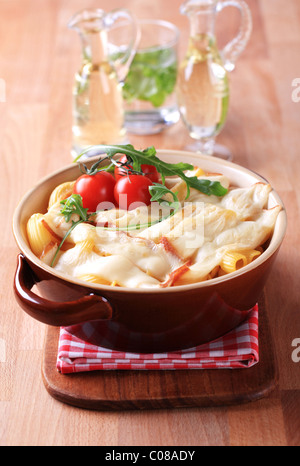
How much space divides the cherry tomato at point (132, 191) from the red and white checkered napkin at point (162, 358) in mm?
327

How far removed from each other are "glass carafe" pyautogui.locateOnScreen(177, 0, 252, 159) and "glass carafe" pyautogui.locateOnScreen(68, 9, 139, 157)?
194 mm

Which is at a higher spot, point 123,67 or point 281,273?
point 123,67

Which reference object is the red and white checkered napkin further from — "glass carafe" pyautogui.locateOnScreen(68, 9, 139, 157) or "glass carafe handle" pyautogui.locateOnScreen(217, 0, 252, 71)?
"glass carafe handle" pyautogui.locateOnScreen(217, 0, 252, 71)

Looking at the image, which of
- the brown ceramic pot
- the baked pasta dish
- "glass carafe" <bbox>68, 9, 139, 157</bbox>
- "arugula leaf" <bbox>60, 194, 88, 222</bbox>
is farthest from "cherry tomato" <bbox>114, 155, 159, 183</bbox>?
"glass carafe" <bbox>68, 9, 139, 157</bbox>

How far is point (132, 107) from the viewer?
7.09ft

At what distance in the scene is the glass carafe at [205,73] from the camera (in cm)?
188

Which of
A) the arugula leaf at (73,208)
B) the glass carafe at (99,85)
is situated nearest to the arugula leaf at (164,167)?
the arugula leaf at (73,208)

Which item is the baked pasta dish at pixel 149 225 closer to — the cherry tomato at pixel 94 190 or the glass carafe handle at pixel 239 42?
the cherry tomato at pixel 94 190

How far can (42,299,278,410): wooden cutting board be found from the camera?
3.99 ft

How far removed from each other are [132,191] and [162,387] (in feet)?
1.39

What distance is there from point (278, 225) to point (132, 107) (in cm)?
101

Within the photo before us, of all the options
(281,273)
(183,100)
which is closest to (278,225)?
(281,273)

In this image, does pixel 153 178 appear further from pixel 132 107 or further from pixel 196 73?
pixel 132 107
